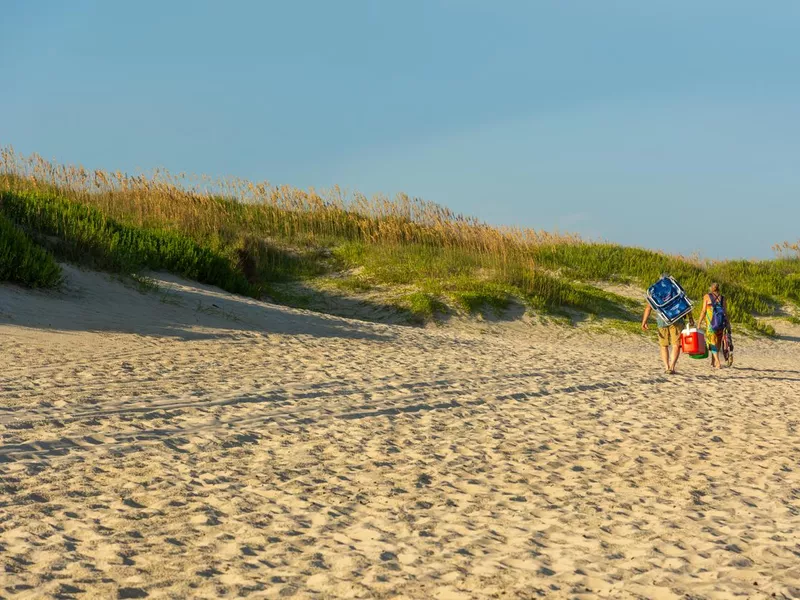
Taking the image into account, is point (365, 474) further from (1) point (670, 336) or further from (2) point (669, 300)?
(1) point (670, 336)

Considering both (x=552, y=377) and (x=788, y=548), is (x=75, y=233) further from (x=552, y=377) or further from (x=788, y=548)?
(x=788, y=548)

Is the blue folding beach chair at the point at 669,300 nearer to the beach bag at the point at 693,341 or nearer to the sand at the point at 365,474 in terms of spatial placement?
the beach bag at the point at 693,341

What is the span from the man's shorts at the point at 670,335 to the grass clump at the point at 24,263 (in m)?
8.90

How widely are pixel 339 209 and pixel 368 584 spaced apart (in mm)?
22715

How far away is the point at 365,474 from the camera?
6.40 m

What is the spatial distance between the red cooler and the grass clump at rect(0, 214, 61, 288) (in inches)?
357

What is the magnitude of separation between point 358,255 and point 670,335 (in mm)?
12169

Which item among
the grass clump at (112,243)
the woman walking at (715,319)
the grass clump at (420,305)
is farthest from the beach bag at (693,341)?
the grass clump at (112,243)

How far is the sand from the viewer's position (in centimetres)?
452

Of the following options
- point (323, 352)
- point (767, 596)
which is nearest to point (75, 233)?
point (323, 352)

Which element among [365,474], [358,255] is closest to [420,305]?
[358,255]

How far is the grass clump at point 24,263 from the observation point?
12.7 metres

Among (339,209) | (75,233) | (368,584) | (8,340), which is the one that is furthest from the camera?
(339,209)

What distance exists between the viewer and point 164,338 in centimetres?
1173
